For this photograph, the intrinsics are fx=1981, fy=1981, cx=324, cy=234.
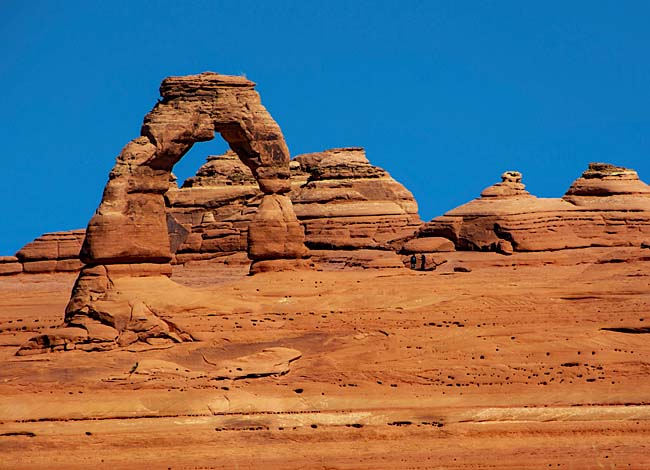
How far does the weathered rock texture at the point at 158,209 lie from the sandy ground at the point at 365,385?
2.70 feet

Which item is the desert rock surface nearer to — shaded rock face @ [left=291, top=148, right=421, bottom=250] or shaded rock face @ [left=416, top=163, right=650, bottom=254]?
shaded rock face @ [left=416, top=163, right=650, bottom=254]

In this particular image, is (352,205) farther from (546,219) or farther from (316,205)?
(546,219)

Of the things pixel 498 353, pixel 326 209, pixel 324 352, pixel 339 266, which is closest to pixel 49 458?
pixel 324 352

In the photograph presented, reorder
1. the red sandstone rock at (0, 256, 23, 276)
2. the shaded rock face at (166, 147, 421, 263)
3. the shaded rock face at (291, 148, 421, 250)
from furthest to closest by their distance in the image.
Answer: the red sandstone rock at (0, 256, 23, 276) < the shaded rock face at (166, 147, 421, 263) < the shaded rock face at (291, 148, 421, 250)

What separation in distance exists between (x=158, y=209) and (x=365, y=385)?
269 inches

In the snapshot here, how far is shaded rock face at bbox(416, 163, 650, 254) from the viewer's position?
54688 mm

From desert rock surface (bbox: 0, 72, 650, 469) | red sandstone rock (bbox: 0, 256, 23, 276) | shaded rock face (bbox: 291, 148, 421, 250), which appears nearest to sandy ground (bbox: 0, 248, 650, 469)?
desert rock surface (bbox: 0, 72, 650, 469)

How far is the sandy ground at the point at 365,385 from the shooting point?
38.9 m

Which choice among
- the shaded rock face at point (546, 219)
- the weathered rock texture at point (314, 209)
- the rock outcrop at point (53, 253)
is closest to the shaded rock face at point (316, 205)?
the weathered rock texture at point (314, 209)

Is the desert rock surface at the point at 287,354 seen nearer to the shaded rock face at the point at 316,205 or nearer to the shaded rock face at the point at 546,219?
the shaded rock face at the point at 546,219

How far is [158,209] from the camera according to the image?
145ft

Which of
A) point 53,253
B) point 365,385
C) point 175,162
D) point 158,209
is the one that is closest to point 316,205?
point 53,253

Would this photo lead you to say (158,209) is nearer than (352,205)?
Yes

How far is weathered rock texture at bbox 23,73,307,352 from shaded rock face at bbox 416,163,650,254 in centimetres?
1002
